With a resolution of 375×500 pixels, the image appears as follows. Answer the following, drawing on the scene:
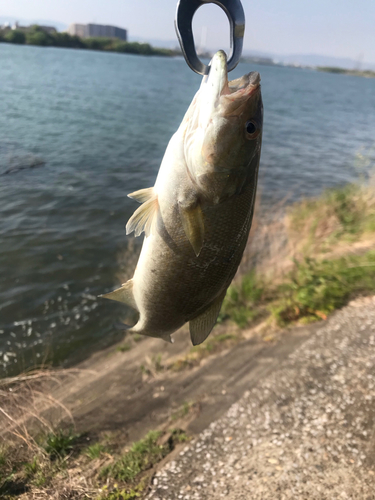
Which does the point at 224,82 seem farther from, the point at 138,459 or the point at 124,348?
the point at 124,348

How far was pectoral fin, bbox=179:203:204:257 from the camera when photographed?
6.40ft

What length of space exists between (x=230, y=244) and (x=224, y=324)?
4984mm

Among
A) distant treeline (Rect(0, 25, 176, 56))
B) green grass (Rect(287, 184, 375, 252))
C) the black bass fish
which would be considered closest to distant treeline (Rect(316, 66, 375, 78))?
distant treeline (Rect(0, 25, 176, 56))

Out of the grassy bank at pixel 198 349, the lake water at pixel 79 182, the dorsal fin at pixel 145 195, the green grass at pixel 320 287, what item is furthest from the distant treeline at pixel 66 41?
the dorsal fin at pixel 145 195

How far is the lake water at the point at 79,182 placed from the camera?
7.57 meters

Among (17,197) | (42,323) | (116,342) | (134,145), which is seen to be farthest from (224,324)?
(134,145)

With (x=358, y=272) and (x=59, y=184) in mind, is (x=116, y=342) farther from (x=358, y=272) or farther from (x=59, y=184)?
(x=59, y=184)

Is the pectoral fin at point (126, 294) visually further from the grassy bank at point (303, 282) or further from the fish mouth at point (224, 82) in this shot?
the grassy bank at point (303, 282)

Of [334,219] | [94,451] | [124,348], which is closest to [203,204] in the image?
[94,451]

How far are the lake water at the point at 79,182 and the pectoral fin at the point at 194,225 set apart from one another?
18.6 ft

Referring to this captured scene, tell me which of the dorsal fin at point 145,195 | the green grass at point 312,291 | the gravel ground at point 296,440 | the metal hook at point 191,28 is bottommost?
the gravel ground at point 296,440

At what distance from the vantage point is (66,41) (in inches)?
2400

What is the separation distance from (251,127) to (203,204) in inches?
→ 18.9

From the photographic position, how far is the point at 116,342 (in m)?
7.23
